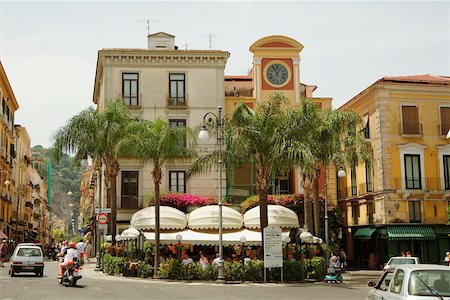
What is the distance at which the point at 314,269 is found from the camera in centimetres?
2872

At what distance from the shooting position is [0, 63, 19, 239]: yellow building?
56844 millimetres

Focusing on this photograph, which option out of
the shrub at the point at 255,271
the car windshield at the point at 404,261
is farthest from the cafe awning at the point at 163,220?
the car windshield at the point at 404,261

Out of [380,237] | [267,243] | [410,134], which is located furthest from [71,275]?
[410,134]

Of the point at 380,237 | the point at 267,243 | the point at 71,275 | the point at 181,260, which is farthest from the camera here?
the point at 380,237

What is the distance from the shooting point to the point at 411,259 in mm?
26750

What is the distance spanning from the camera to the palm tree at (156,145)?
94.9 ft

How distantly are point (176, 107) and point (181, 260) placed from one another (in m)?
17.3

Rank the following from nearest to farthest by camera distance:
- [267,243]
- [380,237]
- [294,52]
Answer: [267,243] → [380,237] → [294,52]

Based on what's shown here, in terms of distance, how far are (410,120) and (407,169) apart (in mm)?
3640

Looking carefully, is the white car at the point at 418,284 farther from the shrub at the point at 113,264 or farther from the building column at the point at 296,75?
the building column at the point at 296,75

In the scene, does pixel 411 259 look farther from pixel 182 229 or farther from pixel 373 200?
pixel 373 200

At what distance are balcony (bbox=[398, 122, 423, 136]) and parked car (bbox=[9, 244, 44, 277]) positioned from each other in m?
26.9

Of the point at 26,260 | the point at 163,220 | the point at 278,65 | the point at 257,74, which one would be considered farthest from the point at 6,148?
the point at 26,260

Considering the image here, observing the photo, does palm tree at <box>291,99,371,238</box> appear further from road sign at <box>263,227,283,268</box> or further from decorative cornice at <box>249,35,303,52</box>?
decorative cornice at <box>249,35,303,52</box>
